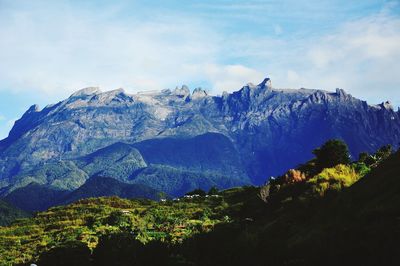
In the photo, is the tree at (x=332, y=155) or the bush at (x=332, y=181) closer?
the bush at (x=332, y=181)

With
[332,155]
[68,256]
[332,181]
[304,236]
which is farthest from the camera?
[332,155]

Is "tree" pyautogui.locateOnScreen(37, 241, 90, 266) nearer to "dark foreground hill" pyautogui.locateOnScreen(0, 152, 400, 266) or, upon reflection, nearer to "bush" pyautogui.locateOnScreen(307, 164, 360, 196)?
"dark foreground hill" pyautogui.locateOnScreen(0, 152, 400, 266)

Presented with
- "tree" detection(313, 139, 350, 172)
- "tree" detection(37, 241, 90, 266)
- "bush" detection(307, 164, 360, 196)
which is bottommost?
"tree" detection(37, 241, 90, 266)

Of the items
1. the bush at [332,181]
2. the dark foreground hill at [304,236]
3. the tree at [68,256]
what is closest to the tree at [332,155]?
the dark foreground hill at [304,236]

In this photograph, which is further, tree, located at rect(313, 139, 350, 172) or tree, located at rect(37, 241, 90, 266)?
tree, located at rect(313, 139, 350, 172)

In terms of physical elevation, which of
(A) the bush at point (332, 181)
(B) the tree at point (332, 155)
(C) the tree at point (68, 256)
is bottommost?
(C) the tree at point (68, 256)

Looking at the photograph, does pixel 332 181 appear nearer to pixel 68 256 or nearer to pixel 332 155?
pixel 68 256

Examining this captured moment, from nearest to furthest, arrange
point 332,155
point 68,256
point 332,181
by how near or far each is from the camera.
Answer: point 68,256, point 332,181, point 332,155

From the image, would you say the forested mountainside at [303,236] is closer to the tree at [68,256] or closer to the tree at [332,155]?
the tree at [68,256]

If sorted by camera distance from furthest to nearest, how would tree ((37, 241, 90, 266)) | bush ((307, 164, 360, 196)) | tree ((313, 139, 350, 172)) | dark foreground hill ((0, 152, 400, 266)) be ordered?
tree ((313, 139, 350, 172)) → tree ((37, 241, 90, 266)) → bush ((307, 164, 360, 196)) → dark foreground hill ((0, 152, 400, 266))

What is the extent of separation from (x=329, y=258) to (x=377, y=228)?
161cm

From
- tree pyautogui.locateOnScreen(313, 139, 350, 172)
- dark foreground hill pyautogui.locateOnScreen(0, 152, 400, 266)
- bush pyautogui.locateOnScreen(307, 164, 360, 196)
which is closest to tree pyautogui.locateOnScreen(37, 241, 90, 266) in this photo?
dark foreground hill pyautogui.locateOnScreen(0, 152, 400, 266)

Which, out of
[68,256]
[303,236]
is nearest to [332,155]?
[303,236]

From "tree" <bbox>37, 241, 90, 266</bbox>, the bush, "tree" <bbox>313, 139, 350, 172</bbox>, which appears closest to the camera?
the bush
